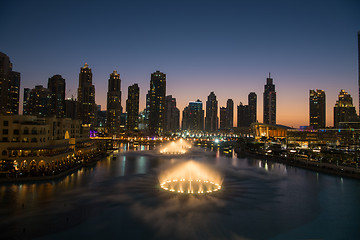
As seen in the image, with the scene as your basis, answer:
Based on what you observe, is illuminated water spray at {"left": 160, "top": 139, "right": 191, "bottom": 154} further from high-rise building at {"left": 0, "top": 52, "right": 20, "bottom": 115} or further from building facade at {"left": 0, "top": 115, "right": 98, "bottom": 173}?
high-rise building at {"left": 0, "top": 52, "right": 20, "bottom": 115}

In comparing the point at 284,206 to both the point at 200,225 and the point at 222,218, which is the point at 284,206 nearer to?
the point at 222,218

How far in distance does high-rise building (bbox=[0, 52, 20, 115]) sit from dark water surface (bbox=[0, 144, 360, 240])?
13204cm

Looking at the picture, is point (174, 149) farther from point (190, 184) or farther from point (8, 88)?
point (8, 88)

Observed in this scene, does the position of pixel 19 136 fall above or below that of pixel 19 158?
above

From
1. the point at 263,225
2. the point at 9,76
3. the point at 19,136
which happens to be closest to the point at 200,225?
the point at 263,225

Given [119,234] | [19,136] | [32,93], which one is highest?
[32,93]

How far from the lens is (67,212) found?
2342 cm

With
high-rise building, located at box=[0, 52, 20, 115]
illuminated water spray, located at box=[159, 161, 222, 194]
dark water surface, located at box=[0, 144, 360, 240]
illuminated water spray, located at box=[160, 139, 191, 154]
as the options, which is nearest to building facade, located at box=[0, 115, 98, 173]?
dark water surface, located at box=[0, 144, 360, 240]

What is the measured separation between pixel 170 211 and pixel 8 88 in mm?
162421

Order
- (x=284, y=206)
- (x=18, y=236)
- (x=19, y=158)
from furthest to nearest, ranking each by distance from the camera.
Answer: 1. (x=19, y=158)
2. (x=284, y=206)
3. (x=18, y=236)

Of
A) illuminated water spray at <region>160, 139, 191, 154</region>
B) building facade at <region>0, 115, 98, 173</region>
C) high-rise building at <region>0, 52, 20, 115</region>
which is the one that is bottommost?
illuminated water spray at <region>160, 139, 191, 154</region>

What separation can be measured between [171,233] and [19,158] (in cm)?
2940

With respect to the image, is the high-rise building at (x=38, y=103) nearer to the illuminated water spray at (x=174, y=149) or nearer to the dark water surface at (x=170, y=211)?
the illuminated water spray at (x=174, y=149)

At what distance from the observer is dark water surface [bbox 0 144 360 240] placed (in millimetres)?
19859
